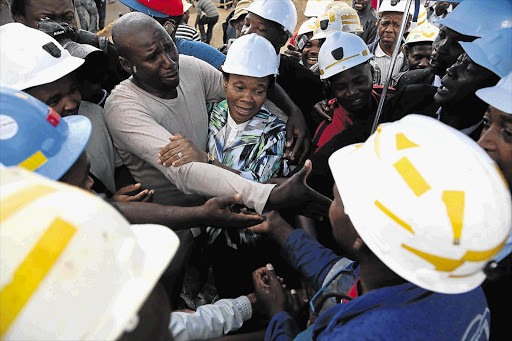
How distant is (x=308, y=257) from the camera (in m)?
1.92

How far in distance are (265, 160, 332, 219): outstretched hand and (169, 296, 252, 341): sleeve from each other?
0.57m

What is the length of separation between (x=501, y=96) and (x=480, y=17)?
102 centimetres

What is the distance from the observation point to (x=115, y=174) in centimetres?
249

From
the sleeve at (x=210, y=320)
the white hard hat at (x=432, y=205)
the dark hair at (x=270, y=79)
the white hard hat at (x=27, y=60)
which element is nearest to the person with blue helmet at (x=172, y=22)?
the dark hair at (x=270, y=79)

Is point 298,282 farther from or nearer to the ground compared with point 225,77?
nearer to the ground

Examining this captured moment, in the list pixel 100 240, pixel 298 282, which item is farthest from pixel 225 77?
pixel 100 240

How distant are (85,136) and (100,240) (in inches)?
32.3

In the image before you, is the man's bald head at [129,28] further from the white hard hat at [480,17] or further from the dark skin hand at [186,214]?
the white hard hat at [480,17]

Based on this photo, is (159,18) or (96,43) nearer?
(96,43)

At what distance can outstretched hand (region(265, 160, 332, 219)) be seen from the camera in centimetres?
210

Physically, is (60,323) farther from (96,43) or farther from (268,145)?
(96,43)

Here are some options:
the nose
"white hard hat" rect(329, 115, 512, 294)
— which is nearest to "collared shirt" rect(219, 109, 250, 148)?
"white hard hat" rect(329, 115, 512, 294)

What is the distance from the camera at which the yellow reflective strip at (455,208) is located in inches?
42.2

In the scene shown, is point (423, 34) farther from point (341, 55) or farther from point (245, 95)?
point (245, 95)
